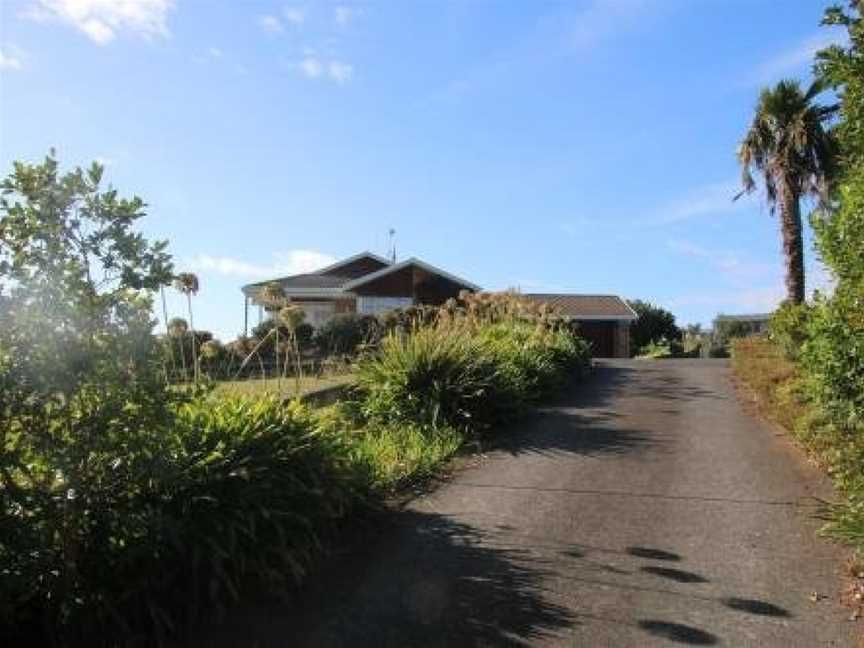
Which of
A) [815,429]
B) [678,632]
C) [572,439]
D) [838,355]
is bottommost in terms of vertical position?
[678,632]

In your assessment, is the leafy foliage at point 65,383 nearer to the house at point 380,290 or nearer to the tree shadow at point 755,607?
the tree shadow at point 755,607

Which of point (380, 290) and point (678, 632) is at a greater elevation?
point (380, 290)

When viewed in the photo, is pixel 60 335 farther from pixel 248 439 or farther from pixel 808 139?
pixel 808 139

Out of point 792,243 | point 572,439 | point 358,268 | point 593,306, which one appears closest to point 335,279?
point 358,268

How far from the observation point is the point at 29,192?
18.0 ft

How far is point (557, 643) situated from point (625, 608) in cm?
71

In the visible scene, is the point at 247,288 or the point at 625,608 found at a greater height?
the point at 247,288

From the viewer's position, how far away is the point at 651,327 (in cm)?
5400

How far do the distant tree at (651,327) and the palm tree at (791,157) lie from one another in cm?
2484

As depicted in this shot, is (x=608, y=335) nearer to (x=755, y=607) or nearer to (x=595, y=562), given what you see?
(x=595, y=562)

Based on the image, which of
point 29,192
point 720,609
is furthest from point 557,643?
point 29,192

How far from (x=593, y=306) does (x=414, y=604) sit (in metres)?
44.0

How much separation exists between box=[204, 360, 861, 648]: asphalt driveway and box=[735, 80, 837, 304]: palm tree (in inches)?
633

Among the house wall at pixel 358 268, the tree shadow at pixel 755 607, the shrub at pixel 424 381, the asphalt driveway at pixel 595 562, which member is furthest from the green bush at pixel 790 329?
the house wall at pixel 358 268
